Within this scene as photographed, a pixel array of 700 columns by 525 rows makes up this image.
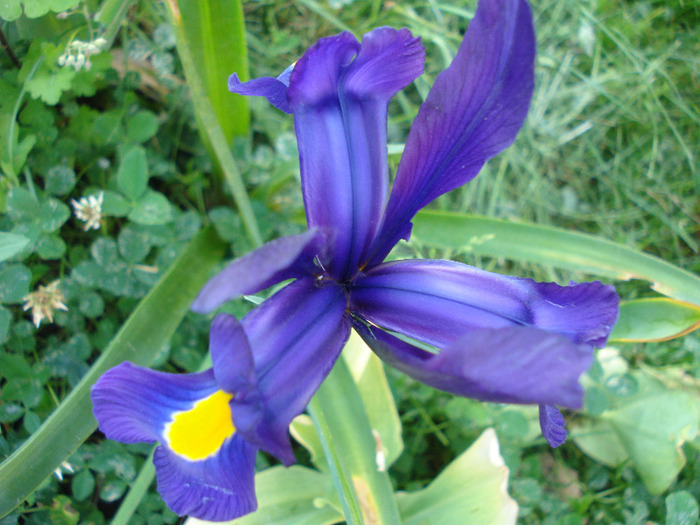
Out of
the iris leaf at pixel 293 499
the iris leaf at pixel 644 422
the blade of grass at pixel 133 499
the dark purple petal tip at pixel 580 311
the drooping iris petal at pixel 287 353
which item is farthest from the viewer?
the iris leaf at pixel 644 422

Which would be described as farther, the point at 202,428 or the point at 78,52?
the point at 78,52

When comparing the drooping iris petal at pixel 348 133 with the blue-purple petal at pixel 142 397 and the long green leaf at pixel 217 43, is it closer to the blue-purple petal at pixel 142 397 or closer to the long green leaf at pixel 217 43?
the blue-purple petal at pixel 142 397

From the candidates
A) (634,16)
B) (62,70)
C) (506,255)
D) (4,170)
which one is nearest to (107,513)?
(4,170)

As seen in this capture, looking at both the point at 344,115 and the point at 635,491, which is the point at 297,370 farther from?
the point at 635,491

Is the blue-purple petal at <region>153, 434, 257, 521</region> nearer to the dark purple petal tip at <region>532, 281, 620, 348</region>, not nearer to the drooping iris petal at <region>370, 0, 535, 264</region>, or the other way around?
the drooping iris petal at <region>370, 0, 535, 264</region>

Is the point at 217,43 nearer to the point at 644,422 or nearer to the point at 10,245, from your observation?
the point at 10,245

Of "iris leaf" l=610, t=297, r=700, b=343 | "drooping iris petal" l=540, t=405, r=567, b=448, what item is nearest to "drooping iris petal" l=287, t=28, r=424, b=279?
"drooping iris petal" l=540, t=405, r=567, b=448

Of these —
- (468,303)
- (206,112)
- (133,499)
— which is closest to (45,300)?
(133,499)

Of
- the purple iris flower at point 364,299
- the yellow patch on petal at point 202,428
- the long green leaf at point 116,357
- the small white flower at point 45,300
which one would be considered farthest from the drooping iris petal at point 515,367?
the small white flower at point 45,300
